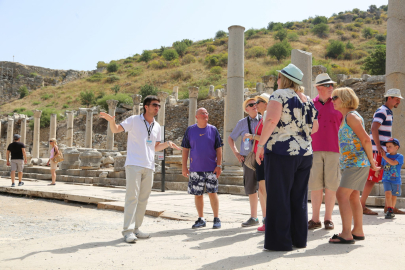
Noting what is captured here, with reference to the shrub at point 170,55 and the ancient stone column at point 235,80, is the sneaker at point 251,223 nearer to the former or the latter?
the ancient stone column at point 235,80

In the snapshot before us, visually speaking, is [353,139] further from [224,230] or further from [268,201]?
[224,230]

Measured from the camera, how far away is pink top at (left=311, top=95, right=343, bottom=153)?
4.72 metres

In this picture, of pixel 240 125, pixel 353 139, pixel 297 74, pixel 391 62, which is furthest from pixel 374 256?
pixel 391 62

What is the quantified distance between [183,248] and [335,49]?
56.2 m

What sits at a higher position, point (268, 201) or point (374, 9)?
point (374, 9)

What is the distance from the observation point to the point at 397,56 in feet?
26.2

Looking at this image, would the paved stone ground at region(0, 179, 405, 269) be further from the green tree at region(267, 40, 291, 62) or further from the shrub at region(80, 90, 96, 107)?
the green tree at region(267, 40, 291, 62)

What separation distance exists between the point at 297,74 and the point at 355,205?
1589 mm

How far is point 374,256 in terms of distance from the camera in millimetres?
3260

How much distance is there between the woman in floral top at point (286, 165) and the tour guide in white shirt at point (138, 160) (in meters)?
1.60

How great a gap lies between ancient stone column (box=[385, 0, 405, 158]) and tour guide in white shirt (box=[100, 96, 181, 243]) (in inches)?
221

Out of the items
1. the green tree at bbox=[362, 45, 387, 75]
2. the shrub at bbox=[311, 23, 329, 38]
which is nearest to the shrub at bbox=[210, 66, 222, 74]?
the green tree at bbox=[362, 45, 387, 75]

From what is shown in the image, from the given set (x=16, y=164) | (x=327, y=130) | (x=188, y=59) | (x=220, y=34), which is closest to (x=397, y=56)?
(x=327, y=130)

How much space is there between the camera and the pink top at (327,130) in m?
4.72
